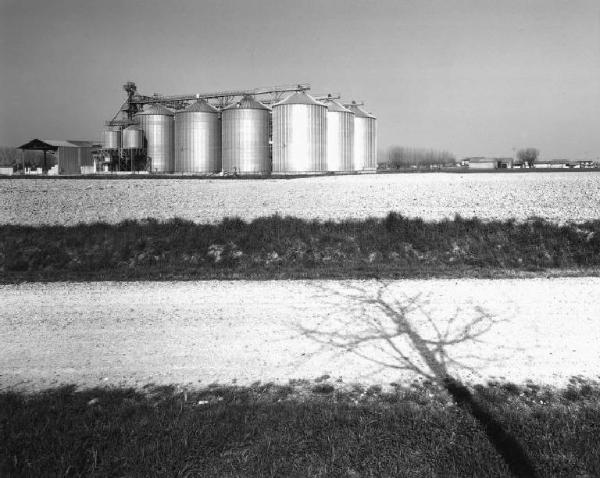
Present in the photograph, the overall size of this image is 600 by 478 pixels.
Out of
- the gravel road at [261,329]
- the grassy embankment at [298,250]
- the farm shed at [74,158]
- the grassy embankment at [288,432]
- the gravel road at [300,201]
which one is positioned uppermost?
the farm shed at [74,158]

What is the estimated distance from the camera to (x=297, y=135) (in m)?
52.6

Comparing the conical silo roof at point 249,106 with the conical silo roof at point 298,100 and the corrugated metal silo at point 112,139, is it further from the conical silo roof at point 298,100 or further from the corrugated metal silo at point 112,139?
the corrugated metal silo at point 112,139

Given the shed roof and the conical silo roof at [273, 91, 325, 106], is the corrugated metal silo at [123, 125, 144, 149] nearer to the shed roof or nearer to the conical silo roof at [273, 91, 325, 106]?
the shed roof

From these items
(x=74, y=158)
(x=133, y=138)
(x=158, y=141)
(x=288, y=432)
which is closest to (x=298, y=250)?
(x=288, y=432)

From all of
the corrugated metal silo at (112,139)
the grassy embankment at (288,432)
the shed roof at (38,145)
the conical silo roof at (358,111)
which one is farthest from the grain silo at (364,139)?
the grassy embankment at (288,432)

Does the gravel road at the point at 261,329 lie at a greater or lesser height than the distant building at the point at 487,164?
lesser

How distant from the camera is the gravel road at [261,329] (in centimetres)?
615

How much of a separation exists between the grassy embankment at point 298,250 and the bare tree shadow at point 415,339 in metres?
2.81

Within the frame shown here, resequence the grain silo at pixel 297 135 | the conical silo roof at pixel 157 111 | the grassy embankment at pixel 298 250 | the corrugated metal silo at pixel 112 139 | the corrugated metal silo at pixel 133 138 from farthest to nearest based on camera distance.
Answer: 1. the corrugated metal silo at pixel 112 139
2. the conical silo roof at pixel 157 111
3. the corrugated metal silo at pixel 133 138
4. the grain silo at pixel 297 135
5. the grassy embankment at pixel 298 250

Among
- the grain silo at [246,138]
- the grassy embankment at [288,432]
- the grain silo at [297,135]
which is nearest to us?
the grassy embankment at [288,432]

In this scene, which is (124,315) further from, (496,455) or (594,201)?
(594,201)

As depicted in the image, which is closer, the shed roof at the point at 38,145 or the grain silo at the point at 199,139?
the grain silo at the point at 199,139

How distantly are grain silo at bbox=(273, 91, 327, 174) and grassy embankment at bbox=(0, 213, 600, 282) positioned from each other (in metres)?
35.8

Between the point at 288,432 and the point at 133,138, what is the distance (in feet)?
197
